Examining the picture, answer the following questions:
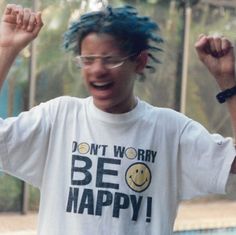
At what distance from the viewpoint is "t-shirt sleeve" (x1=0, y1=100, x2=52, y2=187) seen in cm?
207

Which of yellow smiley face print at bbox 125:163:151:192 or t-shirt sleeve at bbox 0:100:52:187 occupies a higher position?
t-shirt sleeve at bbox 0:100:52:187

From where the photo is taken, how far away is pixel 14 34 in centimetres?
211

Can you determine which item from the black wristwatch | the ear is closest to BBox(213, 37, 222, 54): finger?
the black wristwatch

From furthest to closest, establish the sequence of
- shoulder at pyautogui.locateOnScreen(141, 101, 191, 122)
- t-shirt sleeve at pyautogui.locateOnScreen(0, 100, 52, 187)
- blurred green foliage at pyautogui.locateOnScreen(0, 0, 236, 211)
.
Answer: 1. blurred green foliage at pyautogui.locateOnScreen(0, 0, 236, 211)
2. shoulder at pyautogui.locateOnScreen(141, 101, 191, 122)
3. t-shirt sleeve at pyautogui.locateOnScreen(0, 100, 52, 187)

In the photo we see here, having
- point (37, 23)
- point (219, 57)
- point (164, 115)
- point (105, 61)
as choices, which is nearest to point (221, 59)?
point (219, 57)

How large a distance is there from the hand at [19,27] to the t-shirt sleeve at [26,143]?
0.21 m

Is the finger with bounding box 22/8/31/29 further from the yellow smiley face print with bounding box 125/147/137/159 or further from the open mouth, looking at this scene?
the yellow smiley face print with bounding box 125/147/137/159

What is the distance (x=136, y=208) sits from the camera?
209 centimetres

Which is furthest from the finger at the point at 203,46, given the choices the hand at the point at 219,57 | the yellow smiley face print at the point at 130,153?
the yellow smiley face print at the point at 130,153

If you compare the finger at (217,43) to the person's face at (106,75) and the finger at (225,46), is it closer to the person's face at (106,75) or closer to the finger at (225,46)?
the finger at (225,46)

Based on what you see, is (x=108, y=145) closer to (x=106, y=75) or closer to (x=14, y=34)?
(x=106, y=75)

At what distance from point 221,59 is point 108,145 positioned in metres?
0.43

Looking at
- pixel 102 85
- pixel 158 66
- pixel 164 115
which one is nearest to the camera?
pixel 102 85

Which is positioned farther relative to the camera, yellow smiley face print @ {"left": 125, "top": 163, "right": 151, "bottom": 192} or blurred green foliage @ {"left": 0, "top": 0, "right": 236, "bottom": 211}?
blurred green foliage @ {"left": 0, "top": 0, "right": 236, "bottom": 211}
